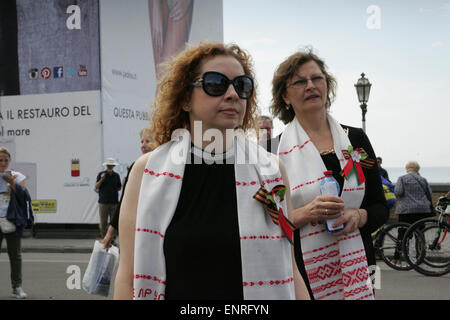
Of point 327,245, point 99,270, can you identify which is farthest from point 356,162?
point 99,270

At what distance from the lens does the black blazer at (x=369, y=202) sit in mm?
2764

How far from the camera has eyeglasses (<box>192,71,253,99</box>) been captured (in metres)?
2.02

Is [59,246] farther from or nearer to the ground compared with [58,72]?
nearer to the ground

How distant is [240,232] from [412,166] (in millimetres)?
9262

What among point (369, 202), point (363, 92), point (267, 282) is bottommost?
point (267, 282)

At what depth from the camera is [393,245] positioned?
31.7ft

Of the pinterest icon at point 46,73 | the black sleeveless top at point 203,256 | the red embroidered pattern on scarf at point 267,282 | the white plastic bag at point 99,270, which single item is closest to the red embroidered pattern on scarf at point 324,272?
the red embroidered pattern on scarf at point 267,282

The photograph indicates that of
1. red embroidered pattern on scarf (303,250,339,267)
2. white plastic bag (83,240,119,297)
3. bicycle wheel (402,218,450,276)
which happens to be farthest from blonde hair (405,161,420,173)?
red embroidered pattern on scarf (303,250,339,267)

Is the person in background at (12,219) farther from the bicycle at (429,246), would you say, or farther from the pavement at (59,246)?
the bicycle at (429,246)

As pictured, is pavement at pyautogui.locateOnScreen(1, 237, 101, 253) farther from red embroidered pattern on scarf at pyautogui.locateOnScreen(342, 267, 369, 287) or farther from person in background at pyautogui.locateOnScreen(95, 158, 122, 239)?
red embroidered pattern on scarf at pyautogui.locateOnScreen(342, 267, 369, 287)

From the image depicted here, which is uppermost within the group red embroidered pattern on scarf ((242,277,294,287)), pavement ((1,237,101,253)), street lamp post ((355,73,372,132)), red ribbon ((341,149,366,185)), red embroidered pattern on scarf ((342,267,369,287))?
street lamp post ((355,73,372,132))

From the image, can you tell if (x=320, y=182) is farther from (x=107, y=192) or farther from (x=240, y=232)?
(x=107, y=192)
